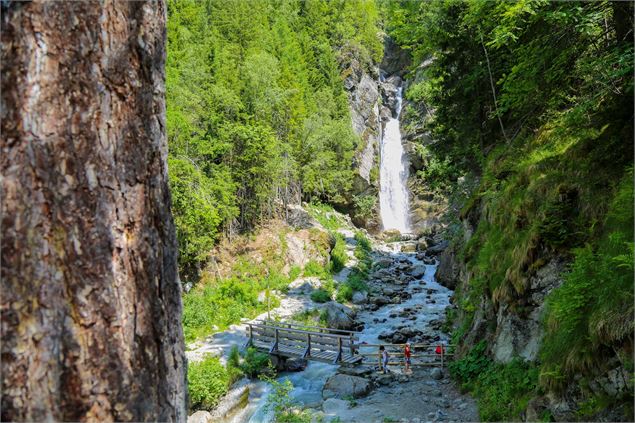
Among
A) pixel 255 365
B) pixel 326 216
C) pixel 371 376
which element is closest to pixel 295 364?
pixel 255 365

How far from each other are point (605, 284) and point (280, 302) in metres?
18.1

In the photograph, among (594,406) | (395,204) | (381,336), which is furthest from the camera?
(395,204)

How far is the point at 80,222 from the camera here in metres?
1.66

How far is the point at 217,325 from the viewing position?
1936cm

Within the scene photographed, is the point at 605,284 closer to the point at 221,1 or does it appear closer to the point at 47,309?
the point at 47,309

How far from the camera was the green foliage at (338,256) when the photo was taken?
27.7 meters

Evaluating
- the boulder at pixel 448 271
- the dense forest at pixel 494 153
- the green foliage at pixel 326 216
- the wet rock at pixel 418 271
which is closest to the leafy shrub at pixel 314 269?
the dense forest at pixel 494 153

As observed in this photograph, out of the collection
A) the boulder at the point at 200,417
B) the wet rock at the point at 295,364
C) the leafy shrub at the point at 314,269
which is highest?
the leafy shrub at the point at 314,269

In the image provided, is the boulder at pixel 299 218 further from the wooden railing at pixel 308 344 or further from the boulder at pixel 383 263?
the wooden railing at pixel 308 344

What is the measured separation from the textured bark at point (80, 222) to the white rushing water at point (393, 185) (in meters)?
41.4

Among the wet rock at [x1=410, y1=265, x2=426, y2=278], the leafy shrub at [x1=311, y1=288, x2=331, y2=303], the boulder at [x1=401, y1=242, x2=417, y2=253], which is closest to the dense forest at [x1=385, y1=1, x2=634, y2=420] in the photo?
the leafy shrub at [x1=311, y1=288, x2=331, y2=303]

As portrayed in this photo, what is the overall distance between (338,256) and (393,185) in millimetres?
18633

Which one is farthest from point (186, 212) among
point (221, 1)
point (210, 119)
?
point (221, 1)

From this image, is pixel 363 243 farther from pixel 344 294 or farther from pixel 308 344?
pixel 308 344
